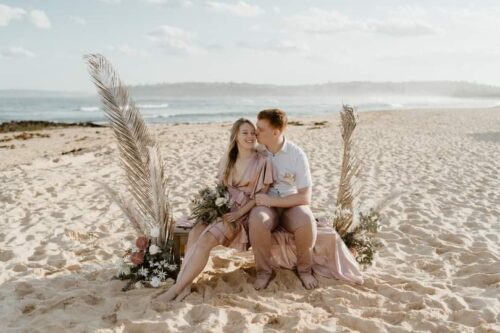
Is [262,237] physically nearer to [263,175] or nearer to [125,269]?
[263,175]

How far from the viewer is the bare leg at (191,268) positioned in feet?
13.4

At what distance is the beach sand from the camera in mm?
3723

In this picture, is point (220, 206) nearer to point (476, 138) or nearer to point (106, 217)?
point (106, 217)

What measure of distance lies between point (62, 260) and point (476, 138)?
1306 centimetres

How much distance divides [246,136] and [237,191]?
1.54 feet

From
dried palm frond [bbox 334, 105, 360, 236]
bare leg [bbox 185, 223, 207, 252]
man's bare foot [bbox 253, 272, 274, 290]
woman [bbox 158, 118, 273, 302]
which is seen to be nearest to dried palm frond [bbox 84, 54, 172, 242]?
bare leg [bbox 185, 223, 207, 252]

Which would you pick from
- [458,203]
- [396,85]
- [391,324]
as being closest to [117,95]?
[391,324]

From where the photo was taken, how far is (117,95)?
175 inches

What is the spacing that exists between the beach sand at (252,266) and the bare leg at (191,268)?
0.41 feet

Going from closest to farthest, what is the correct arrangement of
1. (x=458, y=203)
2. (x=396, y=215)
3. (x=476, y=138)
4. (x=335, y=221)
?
(x=335, y=221) → (x=396, y=215) → (x=458, y=203) → (x=476, y=138)

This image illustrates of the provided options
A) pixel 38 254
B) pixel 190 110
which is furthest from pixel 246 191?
pixel 190 110

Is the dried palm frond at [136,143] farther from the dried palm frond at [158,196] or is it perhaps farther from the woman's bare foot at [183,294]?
the woman's bare foot at [183,294]

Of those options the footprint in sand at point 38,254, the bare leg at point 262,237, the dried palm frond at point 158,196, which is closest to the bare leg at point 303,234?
the bare leg at point 262,237

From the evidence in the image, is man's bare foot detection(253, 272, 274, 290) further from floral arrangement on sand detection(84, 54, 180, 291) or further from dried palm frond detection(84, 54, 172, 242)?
dried palm frond detection(84, 54, 172, 242)
